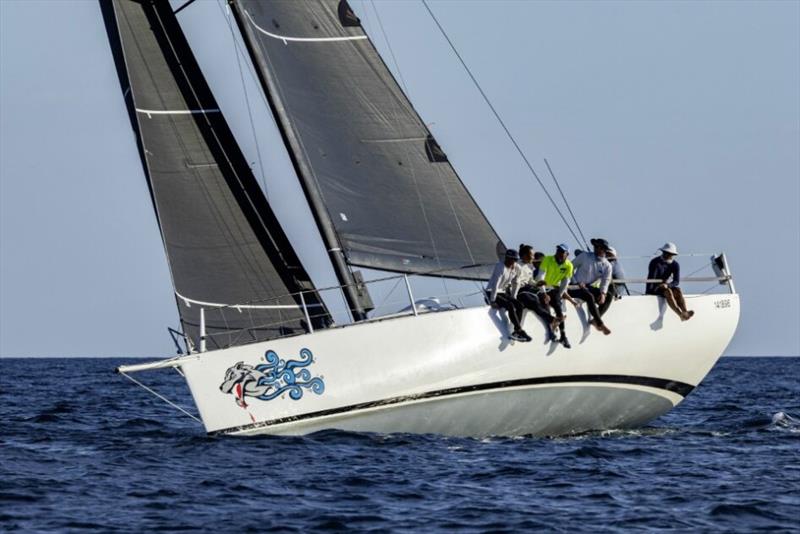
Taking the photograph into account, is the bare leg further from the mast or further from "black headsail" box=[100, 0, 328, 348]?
"black headsail" box=[100, 0, 328, 348]

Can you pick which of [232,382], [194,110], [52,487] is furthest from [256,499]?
[194,110]

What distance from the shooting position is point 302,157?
17.7 m

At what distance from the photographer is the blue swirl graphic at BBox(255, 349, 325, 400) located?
53.2ft

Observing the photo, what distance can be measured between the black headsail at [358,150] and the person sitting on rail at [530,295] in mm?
887

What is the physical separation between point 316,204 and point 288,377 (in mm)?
2544

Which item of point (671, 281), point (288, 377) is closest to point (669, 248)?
point (671, 281)

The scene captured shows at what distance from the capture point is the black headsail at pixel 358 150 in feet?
57.4

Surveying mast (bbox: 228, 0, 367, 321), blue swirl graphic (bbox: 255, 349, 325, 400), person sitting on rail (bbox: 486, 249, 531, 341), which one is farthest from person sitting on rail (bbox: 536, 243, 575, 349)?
blue swirl graphic (bbox: 255, 349, 325, 400)

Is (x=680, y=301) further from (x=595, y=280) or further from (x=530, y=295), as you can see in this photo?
(x=530, y=295)

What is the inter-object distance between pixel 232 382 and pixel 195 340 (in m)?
1.02

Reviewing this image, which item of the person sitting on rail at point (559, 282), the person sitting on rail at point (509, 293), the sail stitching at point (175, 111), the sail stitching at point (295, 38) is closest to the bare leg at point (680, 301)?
the person sitting on rail at point (559, 282)

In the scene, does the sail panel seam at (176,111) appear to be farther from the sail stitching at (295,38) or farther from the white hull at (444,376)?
the white hull at (444,376)

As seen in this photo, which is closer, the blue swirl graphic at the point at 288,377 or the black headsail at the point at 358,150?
the blue swirl graphic at the point at 288,377

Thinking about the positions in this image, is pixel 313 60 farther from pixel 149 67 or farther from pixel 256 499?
pixel 256 499
